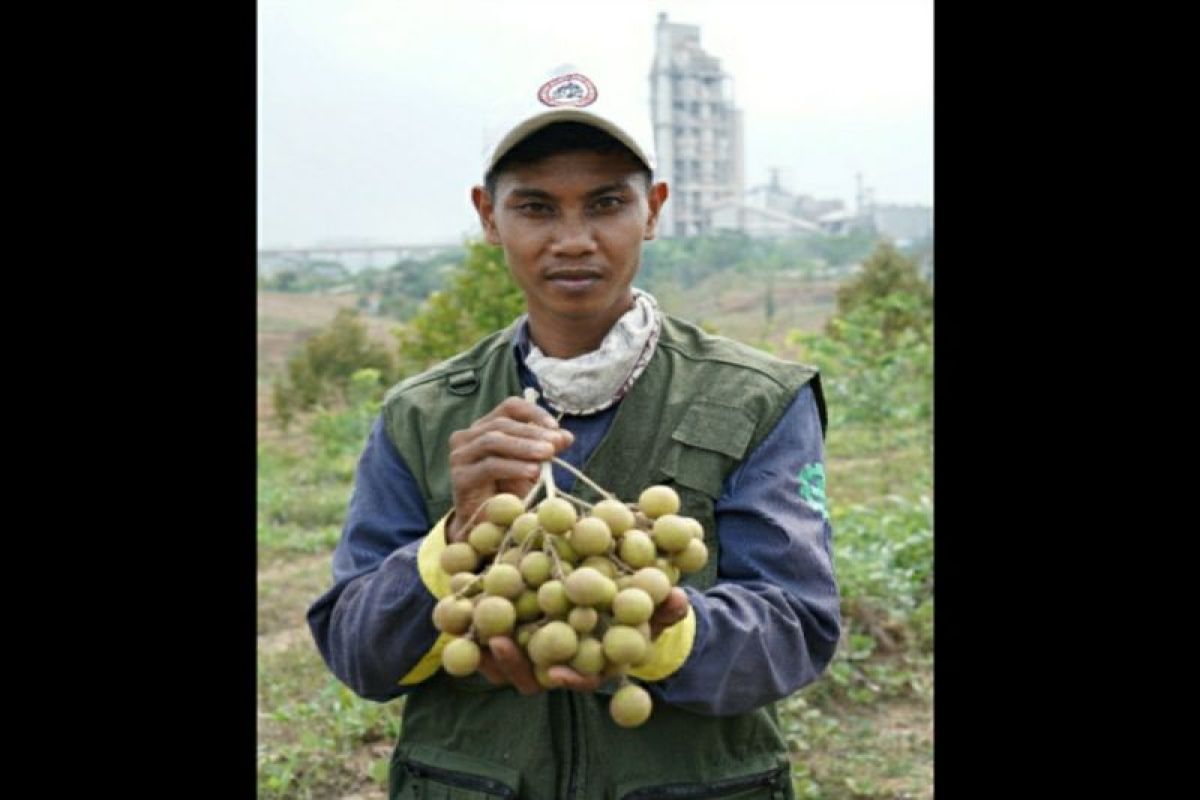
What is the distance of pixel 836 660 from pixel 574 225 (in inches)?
116

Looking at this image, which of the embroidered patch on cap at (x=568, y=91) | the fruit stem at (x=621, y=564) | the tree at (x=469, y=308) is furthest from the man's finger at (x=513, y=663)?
the tree at (x=469, y=308)

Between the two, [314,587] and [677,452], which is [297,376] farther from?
[677,452]

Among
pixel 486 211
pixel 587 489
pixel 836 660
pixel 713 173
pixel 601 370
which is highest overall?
pixel 713 173

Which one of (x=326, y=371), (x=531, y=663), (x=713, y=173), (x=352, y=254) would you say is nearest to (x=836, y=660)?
(x=531, y=663)

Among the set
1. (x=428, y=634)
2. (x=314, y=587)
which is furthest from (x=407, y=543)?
(x=314, y=587)

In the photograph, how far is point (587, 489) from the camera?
6.38ft

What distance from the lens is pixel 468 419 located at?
198cm

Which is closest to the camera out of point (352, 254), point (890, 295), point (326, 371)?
point (326, 371)

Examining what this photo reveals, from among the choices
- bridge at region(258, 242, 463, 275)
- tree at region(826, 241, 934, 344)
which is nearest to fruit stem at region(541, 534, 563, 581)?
tree at region(826, 241, 934, 344)

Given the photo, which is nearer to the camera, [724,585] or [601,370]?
[724,585]

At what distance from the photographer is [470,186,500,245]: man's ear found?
200 centimetres

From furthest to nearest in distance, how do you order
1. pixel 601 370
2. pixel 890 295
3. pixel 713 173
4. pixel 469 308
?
pixel 713 173 < pixel 890 295 < pixel 469 308 < pixel 601 370

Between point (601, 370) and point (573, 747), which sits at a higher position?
point (601, 370)

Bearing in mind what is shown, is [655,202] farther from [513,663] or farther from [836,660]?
[836,660]
